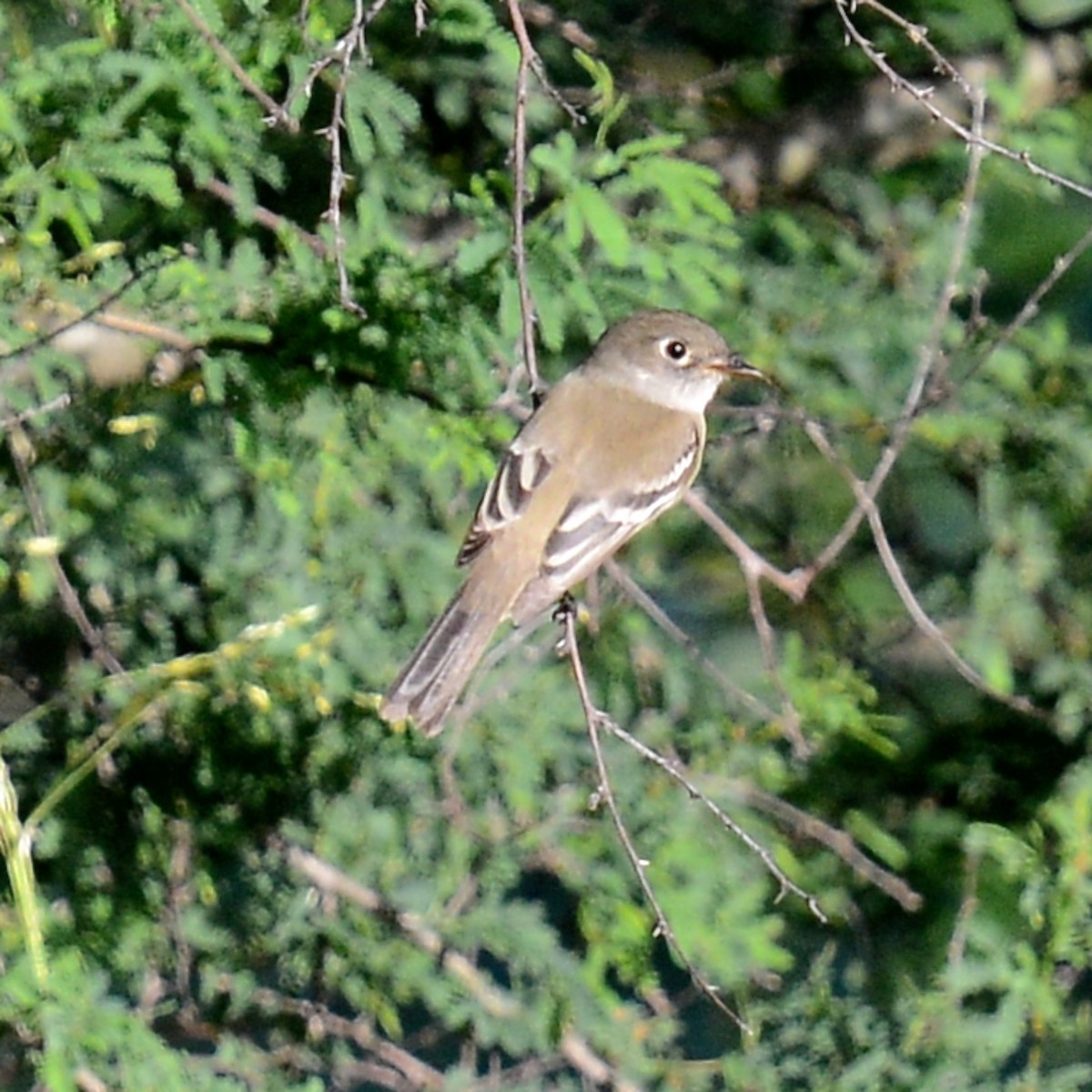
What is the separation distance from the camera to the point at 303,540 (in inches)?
185

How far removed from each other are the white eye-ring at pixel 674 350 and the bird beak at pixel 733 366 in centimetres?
6

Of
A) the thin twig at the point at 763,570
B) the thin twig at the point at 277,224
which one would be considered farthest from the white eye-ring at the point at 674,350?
the thin twig at the point at 277,224

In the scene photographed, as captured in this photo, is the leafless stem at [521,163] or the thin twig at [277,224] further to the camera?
the thin twig at [277,224]

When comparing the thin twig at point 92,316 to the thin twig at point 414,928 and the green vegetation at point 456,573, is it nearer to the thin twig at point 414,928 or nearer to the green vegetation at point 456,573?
the green vegetation at point 456,573

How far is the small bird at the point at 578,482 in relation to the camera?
422 cm

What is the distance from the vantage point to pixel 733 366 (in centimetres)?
481

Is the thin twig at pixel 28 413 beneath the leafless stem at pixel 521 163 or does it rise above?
beneath

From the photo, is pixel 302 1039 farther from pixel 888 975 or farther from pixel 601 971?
pixel 888 975

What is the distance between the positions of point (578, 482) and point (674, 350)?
0.41 meters

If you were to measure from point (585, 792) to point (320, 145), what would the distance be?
1746 mm

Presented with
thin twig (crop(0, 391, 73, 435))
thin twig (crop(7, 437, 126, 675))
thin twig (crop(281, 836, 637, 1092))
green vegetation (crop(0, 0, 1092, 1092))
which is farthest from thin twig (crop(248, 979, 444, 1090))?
thin twig (crop(0, 391, 73, 435))

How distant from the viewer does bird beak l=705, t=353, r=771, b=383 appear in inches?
188

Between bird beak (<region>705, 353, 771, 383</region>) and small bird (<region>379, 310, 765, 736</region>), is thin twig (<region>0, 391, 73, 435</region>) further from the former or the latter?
bird beak (<region>705, 353, 771, 383</region>)

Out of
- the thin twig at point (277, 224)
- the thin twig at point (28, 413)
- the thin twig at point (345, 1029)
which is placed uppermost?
the thin twig at point (28, 413)
